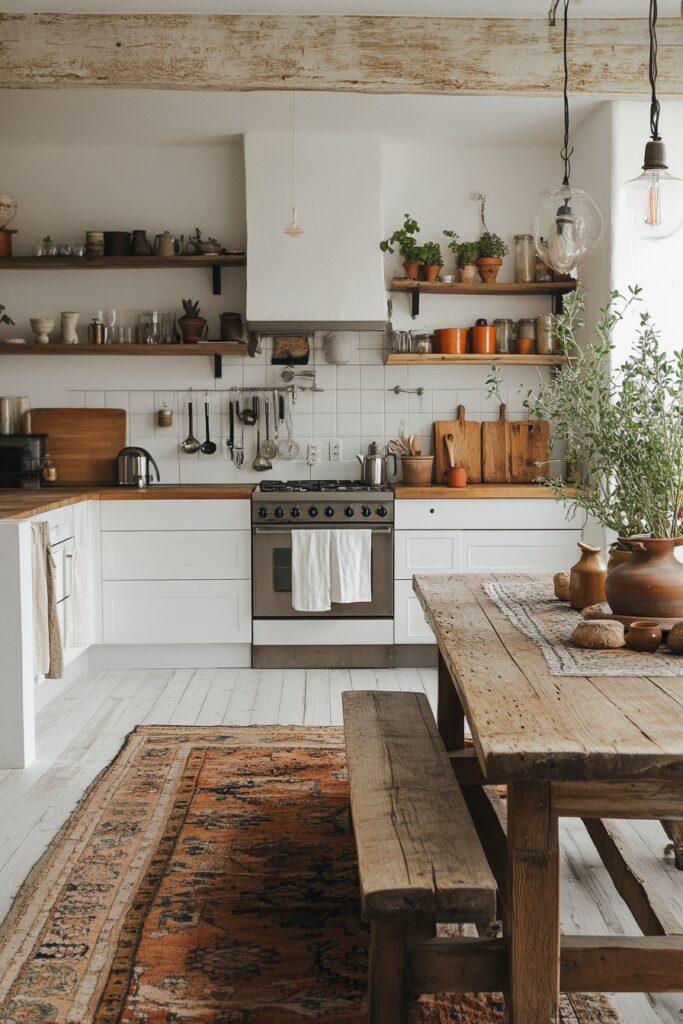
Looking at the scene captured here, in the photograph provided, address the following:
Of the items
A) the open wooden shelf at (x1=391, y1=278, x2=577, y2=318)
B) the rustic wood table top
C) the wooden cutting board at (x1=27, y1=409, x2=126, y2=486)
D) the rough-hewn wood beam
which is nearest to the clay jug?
the rustic wood table top

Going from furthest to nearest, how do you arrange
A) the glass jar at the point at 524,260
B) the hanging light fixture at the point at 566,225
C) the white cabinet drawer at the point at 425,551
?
1. the glass jar at the point at 524,260
2. the white cabinet drawer at the point at 425,551
3. the hanging light fixture at the point at 566,225

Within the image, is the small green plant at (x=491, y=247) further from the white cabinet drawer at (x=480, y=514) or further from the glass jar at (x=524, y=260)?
the white cabinet drawer at (x=480, y=514)

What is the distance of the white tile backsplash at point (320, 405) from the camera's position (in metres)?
5.91

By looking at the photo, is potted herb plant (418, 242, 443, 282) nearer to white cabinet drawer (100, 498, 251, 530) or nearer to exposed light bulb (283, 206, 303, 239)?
exposed light bulb (283, 206, 303, 239)

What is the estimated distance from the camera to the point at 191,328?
18.7 feet

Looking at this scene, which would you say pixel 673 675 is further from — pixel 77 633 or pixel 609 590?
pixel 77 633

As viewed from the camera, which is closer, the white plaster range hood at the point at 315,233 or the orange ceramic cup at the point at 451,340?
the white plaster range hood at the point at 315,233

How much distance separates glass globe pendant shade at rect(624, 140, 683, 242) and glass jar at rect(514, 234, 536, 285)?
3447mm

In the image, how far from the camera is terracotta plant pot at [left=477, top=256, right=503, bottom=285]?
5742 millimetres

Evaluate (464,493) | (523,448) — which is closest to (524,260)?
(523,448)

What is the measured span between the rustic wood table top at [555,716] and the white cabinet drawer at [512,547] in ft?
9.58

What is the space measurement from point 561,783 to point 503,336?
14.4 feet

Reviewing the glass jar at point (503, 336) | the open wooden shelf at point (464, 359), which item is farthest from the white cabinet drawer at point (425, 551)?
the glass jar at point (503, 336)

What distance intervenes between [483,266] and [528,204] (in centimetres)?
53
